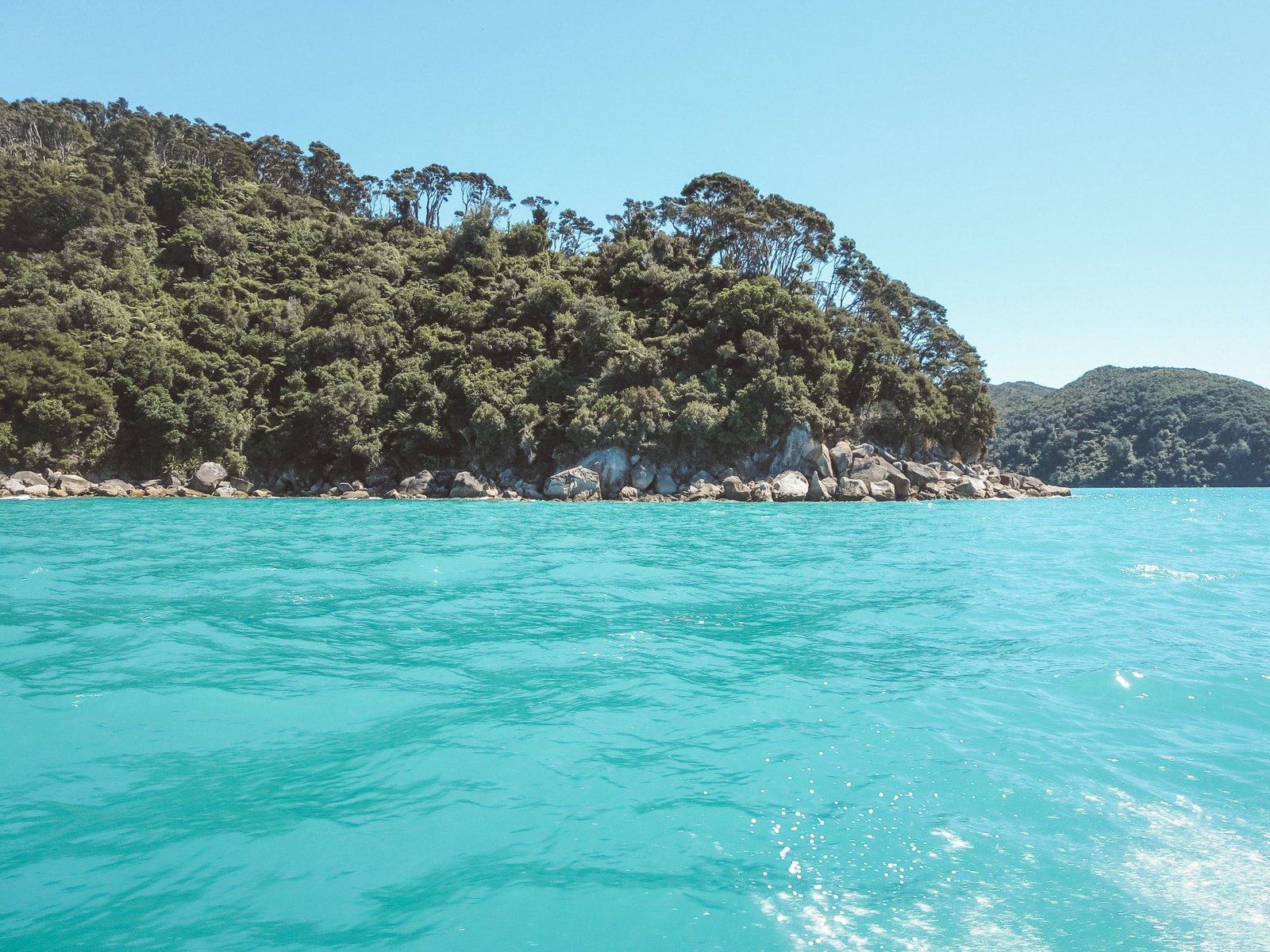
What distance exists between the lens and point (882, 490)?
1766 inches

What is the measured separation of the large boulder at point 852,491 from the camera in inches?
1753

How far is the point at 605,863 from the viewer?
3967 mm

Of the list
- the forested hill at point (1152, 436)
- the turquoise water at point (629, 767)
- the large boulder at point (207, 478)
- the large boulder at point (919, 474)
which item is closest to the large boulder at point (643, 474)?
the large boulder at point (919, 474)

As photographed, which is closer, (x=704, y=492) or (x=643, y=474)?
(x=704, y=492)

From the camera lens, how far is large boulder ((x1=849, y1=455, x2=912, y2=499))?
45.5 meters

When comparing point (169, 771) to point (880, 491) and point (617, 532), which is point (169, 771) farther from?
point (880, 491)

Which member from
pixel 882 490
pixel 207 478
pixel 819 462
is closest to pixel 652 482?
pixel 819 462

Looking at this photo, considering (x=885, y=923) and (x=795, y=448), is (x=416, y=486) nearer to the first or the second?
(x=795, y=448)

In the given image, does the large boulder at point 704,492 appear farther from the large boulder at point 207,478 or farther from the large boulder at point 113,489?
the large boulder at point 113,489

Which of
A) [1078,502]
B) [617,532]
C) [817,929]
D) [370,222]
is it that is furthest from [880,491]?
[370,222]

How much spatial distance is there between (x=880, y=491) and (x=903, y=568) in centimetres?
3159

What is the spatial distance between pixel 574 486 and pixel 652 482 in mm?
5407

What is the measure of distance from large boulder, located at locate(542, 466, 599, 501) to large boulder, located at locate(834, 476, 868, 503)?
1583 centimetres

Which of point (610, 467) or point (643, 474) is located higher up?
point (610, 467)
